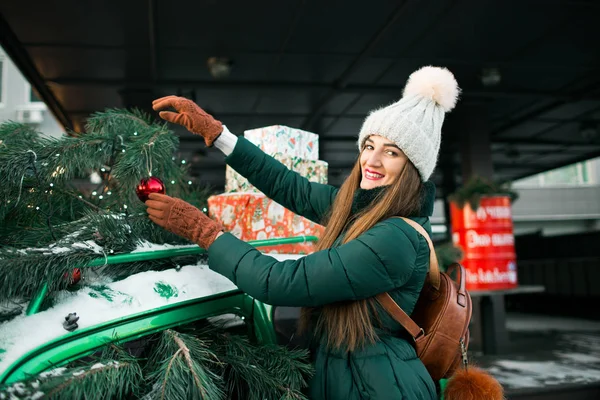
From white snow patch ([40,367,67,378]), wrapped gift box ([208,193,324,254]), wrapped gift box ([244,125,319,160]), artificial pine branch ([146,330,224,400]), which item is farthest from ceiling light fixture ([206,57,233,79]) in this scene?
white snow patch ([40,367,67,378])

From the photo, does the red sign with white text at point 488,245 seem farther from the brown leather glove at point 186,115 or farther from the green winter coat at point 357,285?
the brown leather glove at point 186,115

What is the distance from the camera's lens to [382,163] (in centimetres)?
129

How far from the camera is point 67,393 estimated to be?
768 mm

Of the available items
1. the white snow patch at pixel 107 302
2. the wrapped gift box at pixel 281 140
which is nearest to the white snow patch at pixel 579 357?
the wrapped gift box at pixel 281 140

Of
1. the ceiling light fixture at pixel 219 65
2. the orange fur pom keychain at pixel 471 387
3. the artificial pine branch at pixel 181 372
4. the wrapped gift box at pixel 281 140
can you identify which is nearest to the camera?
the artificial pine branch at pixel 181 372

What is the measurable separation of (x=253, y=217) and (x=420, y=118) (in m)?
0.63

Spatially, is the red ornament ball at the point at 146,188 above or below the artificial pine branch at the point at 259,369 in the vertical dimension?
above

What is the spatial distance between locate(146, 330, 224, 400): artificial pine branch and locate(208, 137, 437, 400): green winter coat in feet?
0.57

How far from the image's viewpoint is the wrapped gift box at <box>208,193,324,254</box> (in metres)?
1.54

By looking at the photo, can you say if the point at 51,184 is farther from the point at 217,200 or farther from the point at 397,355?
the point at 397,355

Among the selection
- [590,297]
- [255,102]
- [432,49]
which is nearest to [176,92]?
[255,102]

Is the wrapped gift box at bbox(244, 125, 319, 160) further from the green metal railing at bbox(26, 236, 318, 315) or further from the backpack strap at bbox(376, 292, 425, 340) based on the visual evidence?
the backpack strap at bbox(376, 292, 425, 340)

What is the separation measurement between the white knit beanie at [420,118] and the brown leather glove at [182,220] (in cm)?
54

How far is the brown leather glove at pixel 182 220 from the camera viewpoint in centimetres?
108
